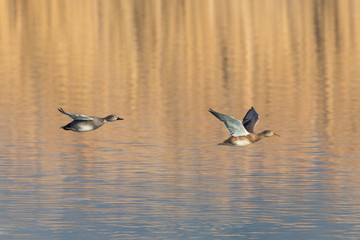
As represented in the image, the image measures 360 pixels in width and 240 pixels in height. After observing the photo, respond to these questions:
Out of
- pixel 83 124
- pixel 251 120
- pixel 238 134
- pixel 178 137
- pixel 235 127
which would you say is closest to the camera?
pixel 235 127

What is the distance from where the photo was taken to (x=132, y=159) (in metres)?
42.4

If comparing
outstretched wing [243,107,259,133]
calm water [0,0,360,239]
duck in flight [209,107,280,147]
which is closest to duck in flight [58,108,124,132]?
calm water [0,0,360,239]

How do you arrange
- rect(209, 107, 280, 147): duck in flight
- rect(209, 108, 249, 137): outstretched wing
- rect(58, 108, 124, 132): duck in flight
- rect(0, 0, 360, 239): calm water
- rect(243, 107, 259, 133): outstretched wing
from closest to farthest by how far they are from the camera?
rect(209, 108, 249, 137): outstretched wing, rect(209, 107, 280, 147): duck in flight, rect(58, 108, 124, 132): duck in flight, rect(243, 107, 259, 133): outstretched wing, rect(0, 0, 360, 239): calm water

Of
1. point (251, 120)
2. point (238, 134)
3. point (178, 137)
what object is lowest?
point (238, 134)

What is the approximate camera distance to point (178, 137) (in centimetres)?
4725

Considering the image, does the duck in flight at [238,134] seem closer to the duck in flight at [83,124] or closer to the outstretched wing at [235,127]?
the outstretched wing at [235,127]

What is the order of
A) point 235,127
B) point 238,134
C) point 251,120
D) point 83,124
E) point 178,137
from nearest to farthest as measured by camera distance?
point 235,127, point 83,124, point 238,134, point 251,120, point 178,137

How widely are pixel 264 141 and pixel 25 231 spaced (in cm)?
1765

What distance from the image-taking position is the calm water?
33.9 metres

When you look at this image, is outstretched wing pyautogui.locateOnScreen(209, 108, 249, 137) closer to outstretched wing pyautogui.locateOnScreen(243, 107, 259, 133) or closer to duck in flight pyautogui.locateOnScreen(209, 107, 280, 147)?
duck in flight pyautogui.locateOnScreen(209, 107, 280, 147)

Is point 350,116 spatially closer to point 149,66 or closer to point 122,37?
point 149,66

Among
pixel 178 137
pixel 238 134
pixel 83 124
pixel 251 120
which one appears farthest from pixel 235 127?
pixel 178 137

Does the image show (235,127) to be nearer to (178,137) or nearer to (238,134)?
(238,134)

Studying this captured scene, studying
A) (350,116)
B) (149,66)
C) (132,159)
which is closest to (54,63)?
(149,66)
